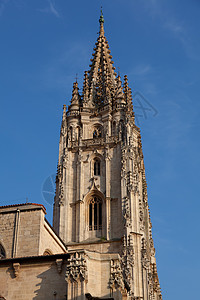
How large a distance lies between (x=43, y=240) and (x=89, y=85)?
28373 mm

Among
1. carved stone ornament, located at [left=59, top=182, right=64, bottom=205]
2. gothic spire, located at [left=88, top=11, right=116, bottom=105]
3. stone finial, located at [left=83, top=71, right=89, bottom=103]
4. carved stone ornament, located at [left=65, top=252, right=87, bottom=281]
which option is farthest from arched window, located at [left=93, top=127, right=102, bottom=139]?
carved stone ornament, located at [left=65, top=252, right=87, bottom=281]

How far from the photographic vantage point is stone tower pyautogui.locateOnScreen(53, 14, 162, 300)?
141 ft

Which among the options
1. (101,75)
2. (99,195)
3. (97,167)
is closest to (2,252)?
(99,195)

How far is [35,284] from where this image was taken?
22562mm

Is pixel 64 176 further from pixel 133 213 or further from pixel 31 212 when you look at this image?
pixel 31 212

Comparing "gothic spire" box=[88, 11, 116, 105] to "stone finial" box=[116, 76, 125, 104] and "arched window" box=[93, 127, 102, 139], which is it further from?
"arched window" box=[93, 127, 102, 139]

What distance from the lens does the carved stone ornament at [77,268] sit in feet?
69.9

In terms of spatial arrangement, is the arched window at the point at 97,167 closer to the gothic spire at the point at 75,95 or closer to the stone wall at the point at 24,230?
the gothic spire at the point at 75,95

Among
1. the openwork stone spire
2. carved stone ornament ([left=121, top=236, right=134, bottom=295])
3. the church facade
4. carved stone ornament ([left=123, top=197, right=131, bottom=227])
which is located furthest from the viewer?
the openwork stone spire

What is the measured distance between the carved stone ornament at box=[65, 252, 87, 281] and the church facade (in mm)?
8156

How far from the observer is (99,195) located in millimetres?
47031

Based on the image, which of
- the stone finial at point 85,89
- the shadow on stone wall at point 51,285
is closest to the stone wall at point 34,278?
the shadow on stone wall at point 51,285

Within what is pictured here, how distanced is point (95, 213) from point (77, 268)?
82.6ft

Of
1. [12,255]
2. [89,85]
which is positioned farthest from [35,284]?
[89,85]
